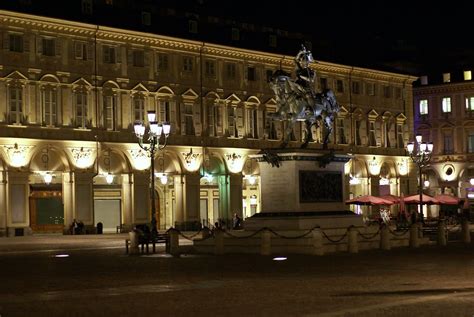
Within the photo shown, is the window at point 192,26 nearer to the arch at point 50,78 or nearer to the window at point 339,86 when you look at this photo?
the arch at point 50,78

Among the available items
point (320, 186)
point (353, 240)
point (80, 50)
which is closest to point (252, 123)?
point (80, 50)

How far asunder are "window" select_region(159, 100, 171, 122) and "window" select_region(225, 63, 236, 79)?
6.68 m

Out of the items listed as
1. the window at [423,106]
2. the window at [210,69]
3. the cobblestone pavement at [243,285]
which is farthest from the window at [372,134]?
the cobblestone pavement at [243,285]

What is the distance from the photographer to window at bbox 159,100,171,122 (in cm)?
7200

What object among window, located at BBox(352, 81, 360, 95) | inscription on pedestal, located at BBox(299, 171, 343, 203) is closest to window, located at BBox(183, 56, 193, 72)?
window, located at BBox(352, 81, 360, 95)

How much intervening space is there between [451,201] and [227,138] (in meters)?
17.5

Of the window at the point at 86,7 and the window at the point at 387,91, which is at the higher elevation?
the window at the point at 86,7

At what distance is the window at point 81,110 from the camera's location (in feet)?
218

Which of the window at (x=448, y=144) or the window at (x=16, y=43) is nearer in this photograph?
the window at (x=16, y=43)

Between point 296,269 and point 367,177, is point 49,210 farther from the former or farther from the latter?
point 296,269

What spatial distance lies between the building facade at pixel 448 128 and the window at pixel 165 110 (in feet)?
131

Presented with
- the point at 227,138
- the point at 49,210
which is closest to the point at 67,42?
the point at 49,210

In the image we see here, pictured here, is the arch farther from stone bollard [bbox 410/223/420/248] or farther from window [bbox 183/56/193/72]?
stone bollard [bbox 410/223/420/248]

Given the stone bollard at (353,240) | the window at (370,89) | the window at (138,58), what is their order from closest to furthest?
the stone bollard at (353,240), the window at (138,58), the window at (370,89)
